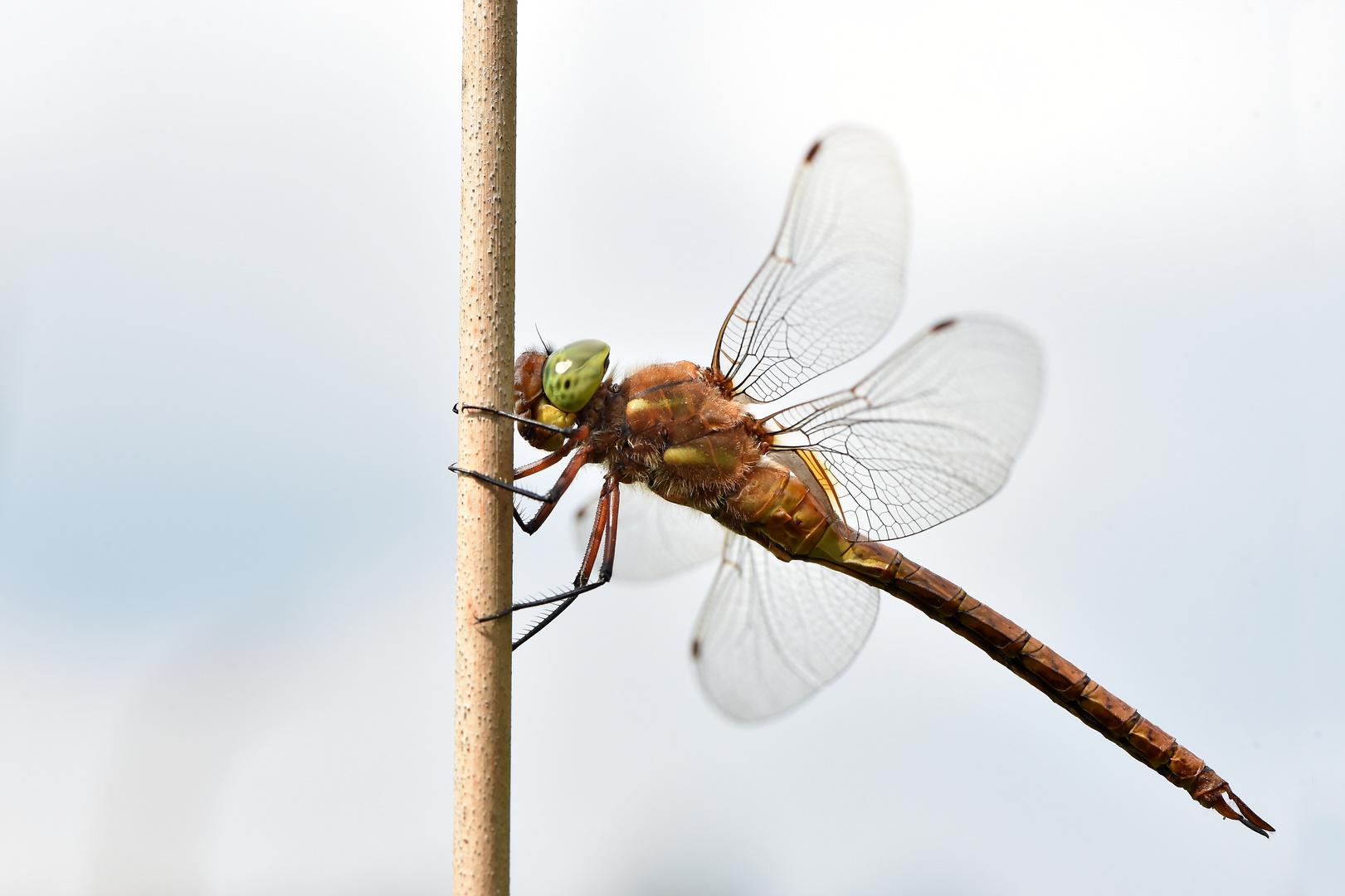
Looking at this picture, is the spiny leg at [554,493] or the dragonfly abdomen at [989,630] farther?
the dragonfly abdomen at [989,630]

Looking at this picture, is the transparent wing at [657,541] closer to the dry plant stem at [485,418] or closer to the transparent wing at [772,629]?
the transparent wing at [772,629]

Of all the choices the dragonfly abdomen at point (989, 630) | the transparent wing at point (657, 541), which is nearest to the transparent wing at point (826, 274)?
the dragonfly abdomen at point (989, 630)

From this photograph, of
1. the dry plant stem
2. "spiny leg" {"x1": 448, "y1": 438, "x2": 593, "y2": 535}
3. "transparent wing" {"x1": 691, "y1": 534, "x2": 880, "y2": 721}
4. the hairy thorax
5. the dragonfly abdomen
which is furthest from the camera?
"transparent wing" {"x1": 691, "y1": 534, "x2": 880, "y2": 721}

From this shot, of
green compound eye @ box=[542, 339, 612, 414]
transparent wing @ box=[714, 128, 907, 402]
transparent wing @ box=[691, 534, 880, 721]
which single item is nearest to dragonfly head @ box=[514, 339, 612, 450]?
green compound eye @ box=[542, 339, 612, 414]

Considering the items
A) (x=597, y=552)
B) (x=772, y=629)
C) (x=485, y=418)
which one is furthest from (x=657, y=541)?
(x=485, y=418)

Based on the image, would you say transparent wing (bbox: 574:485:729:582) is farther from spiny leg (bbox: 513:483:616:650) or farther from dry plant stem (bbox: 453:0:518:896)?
dry plant stem (bbox: 453:0:518:896)

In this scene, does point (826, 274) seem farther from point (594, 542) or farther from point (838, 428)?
point (594, 542)
